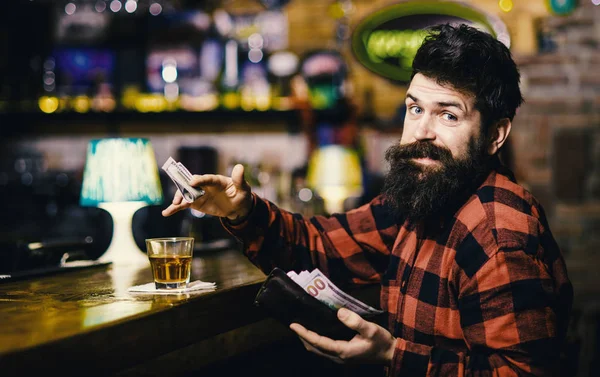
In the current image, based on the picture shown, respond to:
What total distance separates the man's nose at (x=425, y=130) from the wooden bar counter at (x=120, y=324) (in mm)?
535

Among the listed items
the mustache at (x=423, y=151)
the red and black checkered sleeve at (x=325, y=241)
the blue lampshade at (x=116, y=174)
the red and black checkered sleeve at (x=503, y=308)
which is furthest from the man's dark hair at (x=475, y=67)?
the blue lampshade at (x=116, y=174)

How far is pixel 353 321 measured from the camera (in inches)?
57.3

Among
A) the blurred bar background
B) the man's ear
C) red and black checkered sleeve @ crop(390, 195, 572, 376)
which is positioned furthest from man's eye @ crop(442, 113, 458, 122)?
the blurred bar background

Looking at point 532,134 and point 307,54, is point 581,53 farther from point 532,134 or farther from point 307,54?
point 307,54

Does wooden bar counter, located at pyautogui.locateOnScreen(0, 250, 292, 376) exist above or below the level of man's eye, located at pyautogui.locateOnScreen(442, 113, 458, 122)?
below

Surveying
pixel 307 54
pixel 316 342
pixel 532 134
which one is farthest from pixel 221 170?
pixel 316 342

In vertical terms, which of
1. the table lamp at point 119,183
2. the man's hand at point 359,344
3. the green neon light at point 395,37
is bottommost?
the man's hand at point 359,344

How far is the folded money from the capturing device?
165 centimetres

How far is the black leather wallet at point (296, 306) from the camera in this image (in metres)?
1.51

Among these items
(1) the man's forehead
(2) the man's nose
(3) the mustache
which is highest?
(1) the man's forehead

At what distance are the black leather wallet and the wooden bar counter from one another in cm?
14

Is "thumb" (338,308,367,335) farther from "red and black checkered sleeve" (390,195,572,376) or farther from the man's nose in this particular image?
the man's nose

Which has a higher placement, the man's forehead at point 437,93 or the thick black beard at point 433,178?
the man's forehead at point 437,93

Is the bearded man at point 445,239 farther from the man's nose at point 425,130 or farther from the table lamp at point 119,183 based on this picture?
the table lamp at point 119,183
